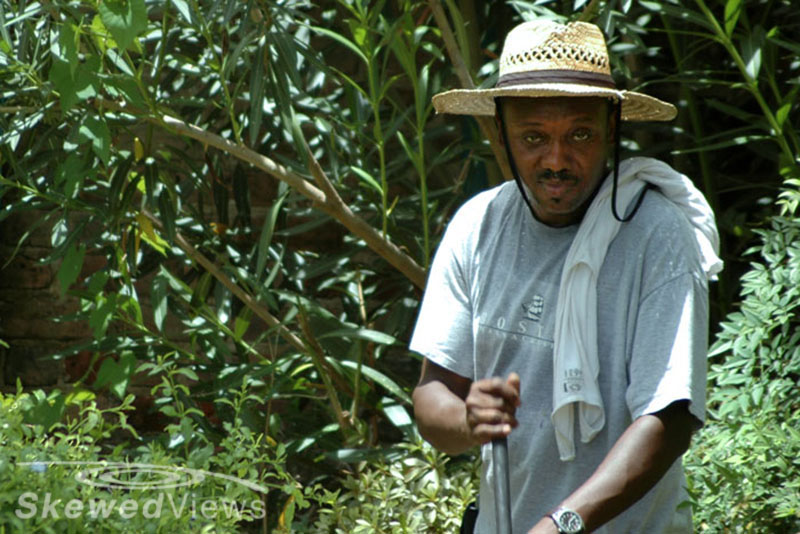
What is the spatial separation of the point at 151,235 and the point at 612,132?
1684 mm

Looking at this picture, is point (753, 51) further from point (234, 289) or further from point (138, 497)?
point (138, 497)

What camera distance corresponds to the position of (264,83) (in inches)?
122

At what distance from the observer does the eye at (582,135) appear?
2.02 m

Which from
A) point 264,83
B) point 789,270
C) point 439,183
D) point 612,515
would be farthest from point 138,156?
point 612,515

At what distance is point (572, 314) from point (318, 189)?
165 centimetres

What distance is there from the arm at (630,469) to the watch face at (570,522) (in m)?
0.01

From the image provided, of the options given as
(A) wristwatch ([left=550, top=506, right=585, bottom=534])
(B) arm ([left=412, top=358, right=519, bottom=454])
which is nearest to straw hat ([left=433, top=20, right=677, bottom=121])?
(B) arm ([left=412, top=358, right=519, bottom=454])

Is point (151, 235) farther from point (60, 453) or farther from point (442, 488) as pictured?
point (60, 453)

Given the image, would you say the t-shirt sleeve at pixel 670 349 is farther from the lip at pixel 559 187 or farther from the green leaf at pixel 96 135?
the green leaf at pixel 96 135

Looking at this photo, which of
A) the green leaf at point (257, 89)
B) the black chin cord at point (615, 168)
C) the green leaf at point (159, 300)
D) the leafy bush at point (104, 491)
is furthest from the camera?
the green leaf at point (159, 300)

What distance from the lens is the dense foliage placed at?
2904mm

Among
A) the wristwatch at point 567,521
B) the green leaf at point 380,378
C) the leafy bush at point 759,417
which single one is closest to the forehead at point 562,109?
the wristwatch at point 567,521

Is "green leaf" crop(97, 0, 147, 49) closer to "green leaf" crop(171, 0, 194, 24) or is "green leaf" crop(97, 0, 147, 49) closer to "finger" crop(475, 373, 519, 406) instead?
"green leaf" crop(171, 0, 194, 24)

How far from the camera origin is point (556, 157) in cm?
200
